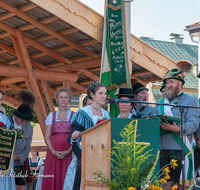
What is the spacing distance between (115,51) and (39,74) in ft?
10.9

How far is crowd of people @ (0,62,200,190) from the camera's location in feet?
12.6

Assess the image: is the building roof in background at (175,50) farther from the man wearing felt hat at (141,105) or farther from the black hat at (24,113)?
the black hat at (24,113)

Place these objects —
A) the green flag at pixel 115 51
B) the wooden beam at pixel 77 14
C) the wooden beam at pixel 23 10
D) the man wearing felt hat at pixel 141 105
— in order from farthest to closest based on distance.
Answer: the wooden beam at pixel 23 10
the wooden beam at pixel 77 14
the green flag at pixel 115 51
the man wearing felt hat at pixel 141 105

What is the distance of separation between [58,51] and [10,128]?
15.0 feet

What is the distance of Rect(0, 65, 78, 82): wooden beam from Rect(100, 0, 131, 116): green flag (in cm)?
299

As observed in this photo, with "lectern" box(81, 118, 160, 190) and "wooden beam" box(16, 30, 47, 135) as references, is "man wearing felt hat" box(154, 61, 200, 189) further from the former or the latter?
"wooden beam" box(16, 30, 47, 135)

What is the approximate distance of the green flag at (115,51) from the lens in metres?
6.04

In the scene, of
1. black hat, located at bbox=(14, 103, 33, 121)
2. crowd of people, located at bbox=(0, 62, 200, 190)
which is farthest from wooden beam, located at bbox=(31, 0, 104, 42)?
black hat, located at bbox=(14, 103, 33, 121)

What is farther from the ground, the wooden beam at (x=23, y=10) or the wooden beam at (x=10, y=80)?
the wooden beam at (x=23, y=10)

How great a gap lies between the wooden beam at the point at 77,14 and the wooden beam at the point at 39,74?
8.26 ft

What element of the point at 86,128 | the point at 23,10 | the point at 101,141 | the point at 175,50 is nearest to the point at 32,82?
the point at 23,10

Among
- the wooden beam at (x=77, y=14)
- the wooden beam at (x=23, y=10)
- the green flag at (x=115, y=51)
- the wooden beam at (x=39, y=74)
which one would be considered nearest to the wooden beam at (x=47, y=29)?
the wooden beam at (x=23, y=10)

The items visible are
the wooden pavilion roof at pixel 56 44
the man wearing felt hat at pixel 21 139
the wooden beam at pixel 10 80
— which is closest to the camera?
the man wearing felt hat at pixel 21 139

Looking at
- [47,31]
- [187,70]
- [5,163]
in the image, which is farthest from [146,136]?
[47,31]
